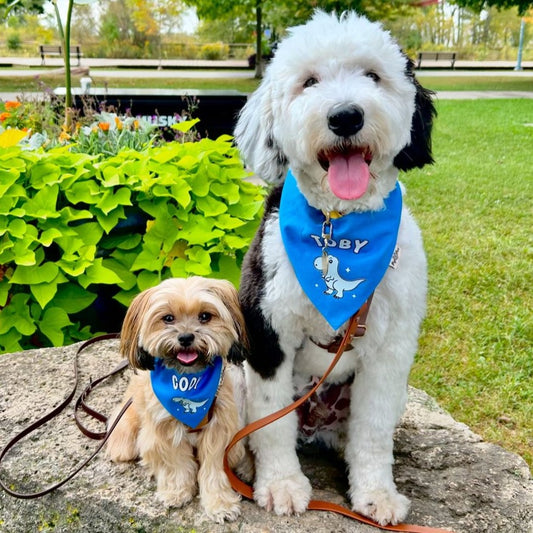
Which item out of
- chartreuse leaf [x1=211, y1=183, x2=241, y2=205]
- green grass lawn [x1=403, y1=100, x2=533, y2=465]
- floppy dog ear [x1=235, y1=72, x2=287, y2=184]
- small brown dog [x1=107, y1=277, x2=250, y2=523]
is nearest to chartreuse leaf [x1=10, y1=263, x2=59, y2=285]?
chartreuse leaf [x1=211, y1=183, x2=241, y2=205]

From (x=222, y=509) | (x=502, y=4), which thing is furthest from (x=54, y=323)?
(x=502, y=4)

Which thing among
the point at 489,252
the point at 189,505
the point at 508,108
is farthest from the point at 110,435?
the point at 508,108

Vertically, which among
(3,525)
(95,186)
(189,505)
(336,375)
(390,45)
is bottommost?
(3,525)

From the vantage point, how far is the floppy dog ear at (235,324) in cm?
218

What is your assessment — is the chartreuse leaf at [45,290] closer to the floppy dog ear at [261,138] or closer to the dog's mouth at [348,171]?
the floppy dog ear at [261,138]

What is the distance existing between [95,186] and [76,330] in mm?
985

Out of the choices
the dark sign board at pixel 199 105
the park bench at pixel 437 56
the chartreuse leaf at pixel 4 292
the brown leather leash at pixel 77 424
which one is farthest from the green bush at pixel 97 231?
the park bench at pixel 437 56

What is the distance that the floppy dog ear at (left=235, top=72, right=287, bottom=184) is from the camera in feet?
6.86

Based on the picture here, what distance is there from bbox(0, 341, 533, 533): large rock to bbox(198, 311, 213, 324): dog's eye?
0.72 meters

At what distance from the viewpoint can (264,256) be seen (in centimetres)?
221

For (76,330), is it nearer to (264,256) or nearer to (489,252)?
(264,256)

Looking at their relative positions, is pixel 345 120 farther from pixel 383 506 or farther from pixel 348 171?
pixel 383 506

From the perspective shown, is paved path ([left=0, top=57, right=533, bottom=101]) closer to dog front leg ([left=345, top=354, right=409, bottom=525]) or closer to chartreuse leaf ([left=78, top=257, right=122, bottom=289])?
chartreuse leaf ([left=78, top=257, right=122, bottom=289])

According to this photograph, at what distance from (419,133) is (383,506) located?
1357 mm
